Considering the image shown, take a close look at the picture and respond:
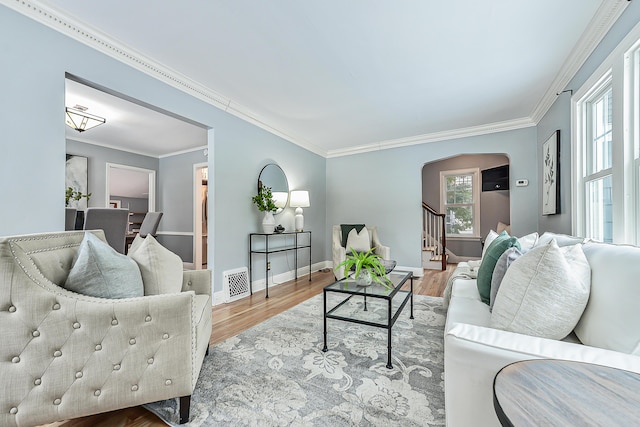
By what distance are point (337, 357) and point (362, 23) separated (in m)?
2.47

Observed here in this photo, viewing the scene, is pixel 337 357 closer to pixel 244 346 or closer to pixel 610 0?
pixel 244 346

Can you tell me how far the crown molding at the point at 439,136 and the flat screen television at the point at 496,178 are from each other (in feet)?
5.17

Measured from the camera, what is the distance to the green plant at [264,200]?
3.72 m

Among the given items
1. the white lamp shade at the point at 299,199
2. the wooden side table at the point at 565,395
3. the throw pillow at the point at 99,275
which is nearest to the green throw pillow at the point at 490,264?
the wooden side table at the point at 565,395

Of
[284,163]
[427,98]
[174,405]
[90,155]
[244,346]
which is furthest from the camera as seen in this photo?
[90,155]

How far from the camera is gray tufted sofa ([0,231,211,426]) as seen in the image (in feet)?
3.46

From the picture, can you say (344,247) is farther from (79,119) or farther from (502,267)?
(79,119)

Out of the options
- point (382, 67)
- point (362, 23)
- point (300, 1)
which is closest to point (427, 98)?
point (382, 67)

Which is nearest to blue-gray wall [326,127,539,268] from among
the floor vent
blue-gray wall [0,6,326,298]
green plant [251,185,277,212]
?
green plant [251,185,277,212]

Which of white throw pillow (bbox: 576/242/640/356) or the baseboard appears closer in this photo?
white throw pillow (bbox: 576/242/640/356)

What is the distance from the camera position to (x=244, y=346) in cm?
210

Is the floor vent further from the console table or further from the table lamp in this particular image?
the table lamp

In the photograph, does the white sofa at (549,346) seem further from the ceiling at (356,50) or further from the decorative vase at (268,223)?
the decorative vase at (268,223)

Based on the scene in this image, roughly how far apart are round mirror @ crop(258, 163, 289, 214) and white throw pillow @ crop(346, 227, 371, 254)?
1225mm
